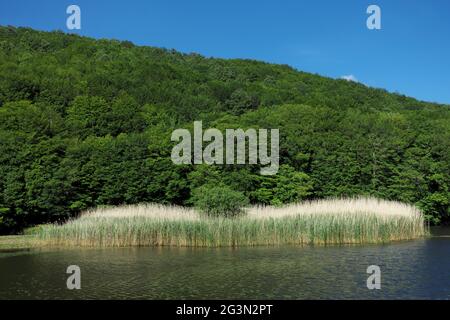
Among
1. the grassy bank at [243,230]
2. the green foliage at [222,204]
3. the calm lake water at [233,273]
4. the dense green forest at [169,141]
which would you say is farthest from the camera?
the dense green forest at [169,141]

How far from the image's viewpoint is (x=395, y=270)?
13.9 meters

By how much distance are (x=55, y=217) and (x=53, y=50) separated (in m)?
47.5

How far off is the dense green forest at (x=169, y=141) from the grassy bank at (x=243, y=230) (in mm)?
9330

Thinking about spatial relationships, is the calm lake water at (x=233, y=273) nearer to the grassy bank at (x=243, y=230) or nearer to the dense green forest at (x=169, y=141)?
the grassy bank at (x=243, y=230)

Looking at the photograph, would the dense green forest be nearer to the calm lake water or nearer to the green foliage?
the green foliage

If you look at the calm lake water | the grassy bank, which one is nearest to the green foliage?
the grassy bank

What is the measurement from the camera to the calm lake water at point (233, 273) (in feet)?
38.2

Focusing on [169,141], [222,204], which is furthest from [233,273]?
[169,141]

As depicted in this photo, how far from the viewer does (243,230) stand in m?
20.7

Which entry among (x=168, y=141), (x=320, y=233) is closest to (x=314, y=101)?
(x=168, y=141)

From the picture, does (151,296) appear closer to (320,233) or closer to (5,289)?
(5,289)

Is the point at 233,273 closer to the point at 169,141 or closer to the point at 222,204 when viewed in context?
the point at 222,204

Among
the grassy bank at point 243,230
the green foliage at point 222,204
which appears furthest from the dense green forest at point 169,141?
the green foliage at point 222,204

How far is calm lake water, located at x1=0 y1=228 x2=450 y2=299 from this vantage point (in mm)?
11648
